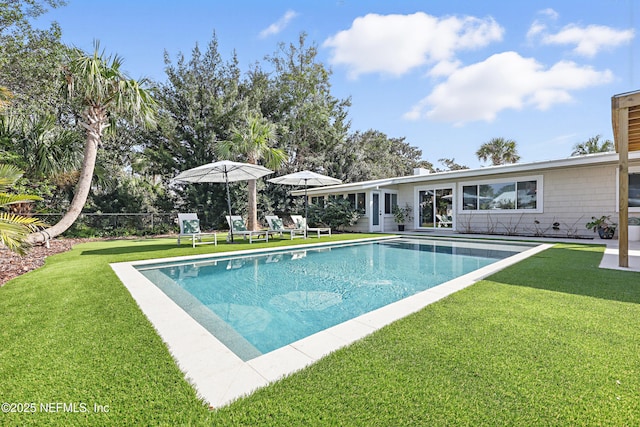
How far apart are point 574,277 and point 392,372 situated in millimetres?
4637

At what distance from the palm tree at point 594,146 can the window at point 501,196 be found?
19279 millimetres

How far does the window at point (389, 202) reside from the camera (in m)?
16.8

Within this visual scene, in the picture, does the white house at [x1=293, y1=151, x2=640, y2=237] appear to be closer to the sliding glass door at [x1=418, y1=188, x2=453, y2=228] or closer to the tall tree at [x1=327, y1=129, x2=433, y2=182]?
the sliding glass door at [x1=418, y1=188, x2=453, y2=228]

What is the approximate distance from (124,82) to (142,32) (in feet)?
19.2

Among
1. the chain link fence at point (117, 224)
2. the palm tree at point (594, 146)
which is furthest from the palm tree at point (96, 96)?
the palm tree at point (594, 146)

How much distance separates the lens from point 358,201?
1703cm

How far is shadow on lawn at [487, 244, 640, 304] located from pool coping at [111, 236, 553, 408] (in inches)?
64.4

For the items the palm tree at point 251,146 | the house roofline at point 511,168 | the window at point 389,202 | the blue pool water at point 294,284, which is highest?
the palm tree at point 251,146

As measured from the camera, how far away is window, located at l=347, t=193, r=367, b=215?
16.6 meters

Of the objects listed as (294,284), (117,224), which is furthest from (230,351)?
(117,224)

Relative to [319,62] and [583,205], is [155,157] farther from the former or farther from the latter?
[583,205]

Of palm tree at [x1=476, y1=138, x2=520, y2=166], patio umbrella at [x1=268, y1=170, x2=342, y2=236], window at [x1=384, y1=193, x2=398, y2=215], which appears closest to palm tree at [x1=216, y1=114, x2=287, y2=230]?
patio umbrella at [x1=268, y1=170, x2=342, y2=236]

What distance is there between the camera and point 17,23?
40.9 ft

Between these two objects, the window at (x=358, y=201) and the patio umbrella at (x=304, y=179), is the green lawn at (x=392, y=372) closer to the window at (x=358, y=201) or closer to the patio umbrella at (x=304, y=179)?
the patio umbrella at (x=304, y=179)
